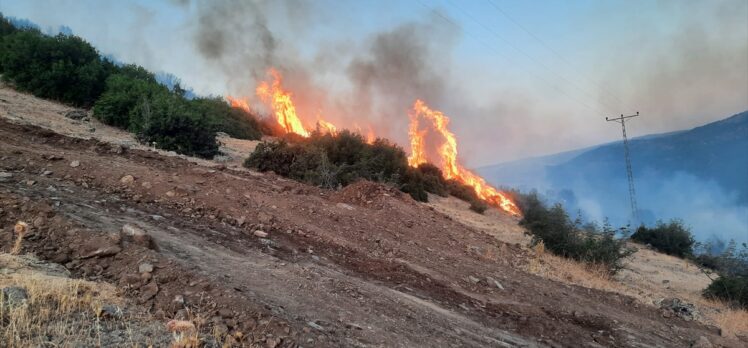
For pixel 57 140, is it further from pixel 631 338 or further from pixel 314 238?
pixel 631 338

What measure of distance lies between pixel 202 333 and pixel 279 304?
0.98 m

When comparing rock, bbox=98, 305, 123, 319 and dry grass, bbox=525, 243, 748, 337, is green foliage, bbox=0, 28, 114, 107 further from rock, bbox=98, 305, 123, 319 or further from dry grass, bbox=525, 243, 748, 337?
rock, bbox=98, 305, 123, 319

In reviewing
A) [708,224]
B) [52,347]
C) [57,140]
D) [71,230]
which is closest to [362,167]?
[57,140]

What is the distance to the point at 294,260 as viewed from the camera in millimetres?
6215

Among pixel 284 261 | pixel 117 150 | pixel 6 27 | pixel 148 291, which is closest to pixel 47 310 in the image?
A: pixel 148 291

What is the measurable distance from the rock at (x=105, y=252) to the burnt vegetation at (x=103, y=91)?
1049 cm

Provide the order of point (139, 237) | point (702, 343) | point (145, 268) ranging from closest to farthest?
point (145, 268), point (139, 237), point (702, 343)

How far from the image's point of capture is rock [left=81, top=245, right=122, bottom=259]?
14.2 feet

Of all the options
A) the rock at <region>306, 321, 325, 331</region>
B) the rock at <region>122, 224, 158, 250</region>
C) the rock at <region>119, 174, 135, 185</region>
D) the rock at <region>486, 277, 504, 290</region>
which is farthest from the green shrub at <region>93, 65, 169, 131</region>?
the rock at <region>306, 321, 325, 331</region>

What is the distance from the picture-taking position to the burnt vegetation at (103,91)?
14.8m

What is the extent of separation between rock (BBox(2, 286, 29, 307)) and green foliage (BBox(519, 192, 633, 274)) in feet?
40.6

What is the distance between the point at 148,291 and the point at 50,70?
66.3 ft

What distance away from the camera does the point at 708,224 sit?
1854 inches

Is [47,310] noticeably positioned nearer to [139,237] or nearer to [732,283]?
[139,237]
